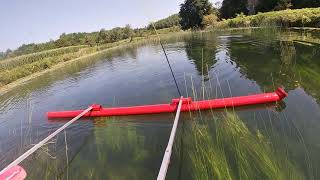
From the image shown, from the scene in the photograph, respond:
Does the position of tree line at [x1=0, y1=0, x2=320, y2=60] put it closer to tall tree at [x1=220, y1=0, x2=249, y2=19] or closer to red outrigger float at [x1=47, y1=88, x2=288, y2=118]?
tall tree at [x1=220, y1=0, x2=249, y2=19]

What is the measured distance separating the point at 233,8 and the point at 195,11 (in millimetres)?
9402

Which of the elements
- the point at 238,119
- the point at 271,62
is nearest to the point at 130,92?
the point at 271,62

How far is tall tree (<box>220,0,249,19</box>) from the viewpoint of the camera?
51500 mm

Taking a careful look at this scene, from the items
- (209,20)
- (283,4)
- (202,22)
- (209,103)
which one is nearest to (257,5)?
(283,4)

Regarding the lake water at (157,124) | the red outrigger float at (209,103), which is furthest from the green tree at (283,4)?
the red outrigger float at (209,103)

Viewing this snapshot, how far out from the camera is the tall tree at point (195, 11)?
202 feet

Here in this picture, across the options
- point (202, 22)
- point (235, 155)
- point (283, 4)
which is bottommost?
point (235, 155)

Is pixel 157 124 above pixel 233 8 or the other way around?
the other way around

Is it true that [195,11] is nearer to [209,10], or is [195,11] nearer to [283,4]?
[209,10]

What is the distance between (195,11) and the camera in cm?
6200

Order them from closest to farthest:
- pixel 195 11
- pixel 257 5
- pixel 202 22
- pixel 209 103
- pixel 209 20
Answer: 1. pixel 209 103
2. pixel 257 5
3. pixel 209 20
4. pixel 202 22
5. pixel 195 11

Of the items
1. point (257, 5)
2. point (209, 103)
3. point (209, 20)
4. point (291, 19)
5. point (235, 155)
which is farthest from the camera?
point (209, 20)

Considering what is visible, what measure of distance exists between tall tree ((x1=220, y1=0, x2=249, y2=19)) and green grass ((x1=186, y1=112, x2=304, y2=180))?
4747 cm

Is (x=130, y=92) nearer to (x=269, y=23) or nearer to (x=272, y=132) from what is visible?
(x=272, y=132)
